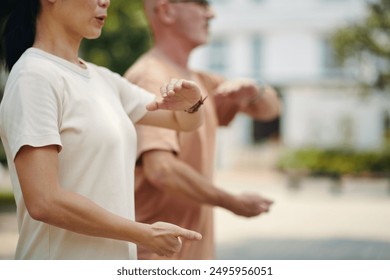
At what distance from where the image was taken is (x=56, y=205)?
1783mm

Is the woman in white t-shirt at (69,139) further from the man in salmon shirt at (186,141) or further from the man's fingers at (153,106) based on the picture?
the man in salmon shirt at (186,141)

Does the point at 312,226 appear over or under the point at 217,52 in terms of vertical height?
over

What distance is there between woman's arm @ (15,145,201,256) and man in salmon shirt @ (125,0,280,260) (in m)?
0.84

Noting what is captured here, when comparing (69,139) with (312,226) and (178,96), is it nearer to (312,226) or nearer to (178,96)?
→ (178,96)

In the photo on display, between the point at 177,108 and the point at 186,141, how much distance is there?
0.87m

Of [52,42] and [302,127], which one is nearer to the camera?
[52,42]

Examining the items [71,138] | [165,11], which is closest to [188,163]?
[165,11]

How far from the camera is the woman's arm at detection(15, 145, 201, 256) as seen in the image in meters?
1.78

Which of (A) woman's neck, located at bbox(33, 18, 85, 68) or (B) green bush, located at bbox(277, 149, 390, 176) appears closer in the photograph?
(A) woman's neck, located at bbox(33, 18, 85, 68)

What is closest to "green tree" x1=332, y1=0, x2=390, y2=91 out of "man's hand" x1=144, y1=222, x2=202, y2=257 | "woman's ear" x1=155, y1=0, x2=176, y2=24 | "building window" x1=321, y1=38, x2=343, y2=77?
"building window" x1=321, y1=38, x2=343, y2=77

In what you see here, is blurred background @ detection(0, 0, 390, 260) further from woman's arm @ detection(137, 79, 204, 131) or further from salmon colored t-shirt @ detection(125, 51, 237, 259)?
woman's arm @ detection(137, 79, 204, 131)

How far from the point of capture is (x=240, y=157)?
23000 mm
